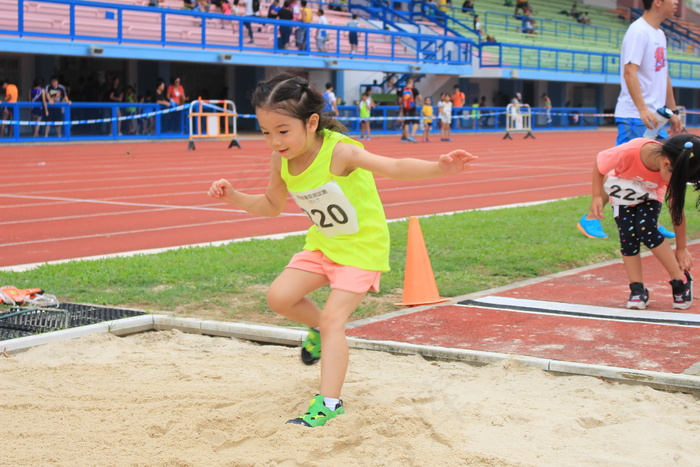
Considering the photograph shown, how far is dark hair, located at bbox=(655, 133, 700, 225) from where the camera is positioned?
550 cm

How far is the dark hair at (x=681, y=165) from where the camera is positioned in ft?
18.0

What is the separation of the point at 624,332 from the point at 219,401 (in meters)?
2.66

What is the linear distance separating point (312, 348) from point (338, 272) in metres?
0.61

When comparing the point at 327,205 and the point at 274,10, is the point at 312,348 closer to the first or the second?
the point at 327,205

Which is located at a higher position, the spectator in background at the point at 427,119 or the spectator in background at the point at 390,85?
the spectator in background at the point at 390,85

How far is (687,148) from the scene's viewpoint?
5.51m

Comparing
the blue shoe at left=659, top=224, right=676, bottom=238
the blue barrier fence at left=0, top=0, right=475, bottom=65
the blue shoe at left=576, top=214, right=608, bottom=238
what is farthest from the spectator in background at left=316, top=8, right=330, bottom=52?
the blue shoe at left=659, top=224, right=676, bottom=238

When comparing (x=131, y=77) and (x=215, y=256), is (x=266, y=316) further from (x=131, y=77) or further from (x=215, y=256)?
(x=131, y=77)

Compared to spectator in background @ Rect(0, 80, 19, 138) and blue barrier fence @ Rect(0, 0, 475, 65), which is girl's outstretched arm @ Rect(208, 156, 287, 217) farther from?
blue barrier fence @ Rect(0, 0, 475, 65)

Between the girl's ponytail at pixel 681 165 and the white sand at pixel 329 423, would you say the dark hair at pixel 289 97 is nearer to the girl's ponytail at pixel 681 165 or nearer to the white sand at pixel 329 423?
the white sand at pixel 329 423

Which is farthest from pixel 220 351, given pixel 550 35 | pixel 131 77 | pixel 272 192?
pixel 550 35

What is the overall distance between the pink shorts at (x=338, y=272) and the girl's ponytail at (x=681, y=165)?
225cm

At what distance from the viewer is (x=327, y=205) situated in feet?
13.9

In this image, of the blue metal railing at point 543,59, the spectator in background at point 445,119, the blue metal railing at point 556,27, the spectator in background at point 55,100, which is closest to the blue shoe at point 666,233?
the spectator in background at point 55,100
